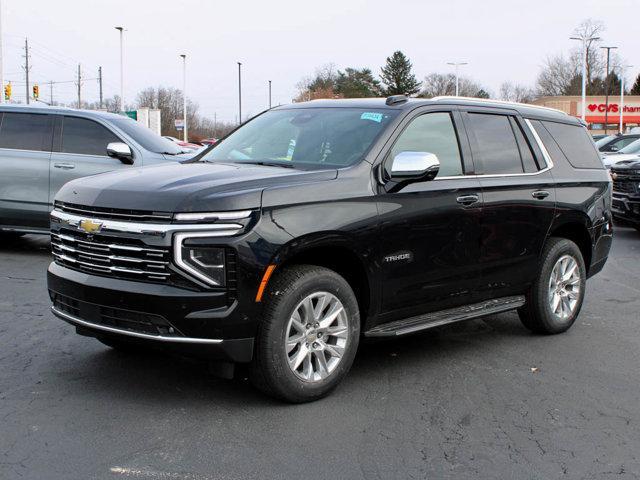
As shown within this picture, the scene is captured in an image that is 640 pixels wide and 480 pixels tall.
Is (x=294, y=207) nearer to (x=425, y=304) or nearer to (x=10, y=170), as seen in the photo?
(x=425, y=304)

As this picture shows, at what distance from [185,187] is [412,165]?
4.79 ft

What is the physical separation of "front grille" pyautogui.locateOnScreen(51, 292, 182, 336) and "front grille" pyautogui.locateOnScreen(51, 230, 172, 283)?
19 centimetres

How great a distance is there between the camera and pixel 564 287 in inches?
257

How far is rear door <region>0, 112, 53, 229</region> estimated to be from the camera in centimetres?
976

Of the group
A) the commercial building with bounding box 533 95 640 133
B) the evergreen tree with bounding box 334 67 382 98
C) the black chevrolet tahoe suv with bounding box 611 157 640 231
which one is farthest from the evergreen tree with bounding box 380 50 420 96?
the black chevrolet tahoe suv with bounding box 611 157 640 231

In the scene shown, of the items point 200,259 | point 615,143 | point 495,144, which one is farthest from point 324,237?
point 615,143

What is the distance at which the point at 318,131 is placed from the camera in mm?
5371

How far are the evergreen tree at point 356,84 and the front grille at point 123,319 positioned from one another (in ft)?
301

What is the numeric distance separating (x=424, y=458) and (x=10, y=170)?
7.75m

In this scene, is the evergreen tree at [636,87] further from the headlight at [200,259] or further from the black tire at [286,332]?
the headlight at [200,259]

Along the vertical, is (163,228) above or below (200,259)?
above

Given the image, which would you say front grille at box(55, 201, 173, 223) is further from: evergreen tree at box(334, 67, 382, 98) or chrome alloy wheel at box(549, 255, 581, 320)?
evergreen tree at box(334, 67, 382, 98)

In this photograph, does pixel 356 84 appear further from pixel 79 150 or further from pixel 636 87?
pixel 79 150

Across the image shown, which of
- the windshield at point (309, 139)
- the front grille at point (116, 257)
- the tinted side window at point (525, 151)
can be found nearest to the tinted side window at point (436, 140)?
the windshield at point (309, 139)
